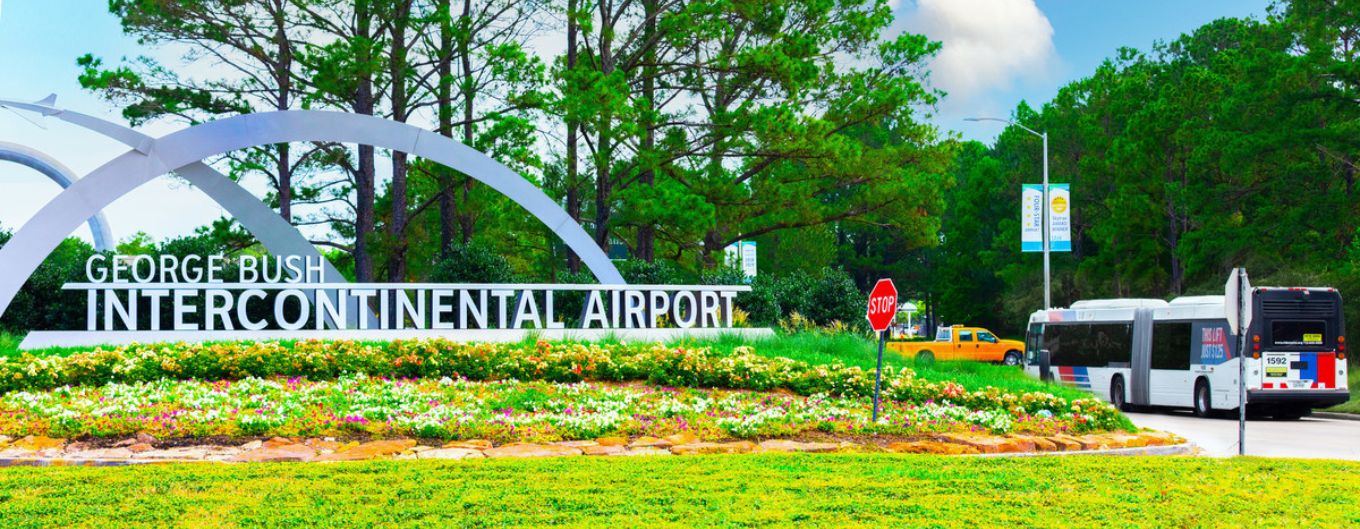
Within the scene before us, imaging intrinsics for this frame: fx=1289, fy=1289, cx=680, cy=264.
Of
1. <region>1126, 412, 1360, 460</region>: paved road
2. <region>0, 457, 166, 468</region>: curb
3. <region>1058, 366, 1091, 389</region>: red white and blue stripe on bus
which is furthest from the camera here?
<region>1058, 366, 1091, 389</region>: red white and blue stripe on bus

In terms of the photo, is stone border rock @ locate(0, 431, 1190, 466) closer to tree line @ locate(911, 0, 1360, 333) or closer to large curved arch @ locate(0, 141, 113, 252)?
tree line @ locate(911, 0, 1360, 333)

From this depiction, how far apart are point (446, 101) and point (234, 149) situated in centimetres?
1194

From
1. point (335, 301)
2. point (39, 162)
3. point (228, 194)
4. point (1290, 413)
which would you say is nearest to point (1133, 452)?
point (1290, 413)

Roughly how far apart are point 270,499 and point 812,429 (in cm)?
667

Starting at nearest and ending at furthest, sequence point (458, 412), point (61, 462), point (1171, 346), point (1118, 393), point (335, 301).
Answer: point (61, 462) < point (458, 412) < point (1171, 346) < point (335, 301) < point (1118, 393)

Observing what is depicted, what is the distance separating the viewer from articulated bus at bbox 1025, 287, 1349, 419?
2392cm

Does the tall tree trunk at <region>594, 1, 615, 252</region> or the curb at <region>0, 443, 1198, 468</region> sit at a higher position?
the tall tree trunk at <region>594, 1, 615, 252</region>

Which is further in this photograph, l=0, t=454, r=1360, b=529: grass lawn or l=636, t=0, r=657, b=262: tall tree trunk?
l=636, t=0, r=657, b=262: tall tree trunk

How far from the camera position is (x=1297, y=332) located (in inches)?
947

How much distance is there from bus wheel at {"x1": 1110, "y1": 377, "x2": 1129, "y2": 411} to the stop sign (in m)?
14.2

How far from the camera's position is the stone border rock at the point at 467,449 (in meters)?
12.2

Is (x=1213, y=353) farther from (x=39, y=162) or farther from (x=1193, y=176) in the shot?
(x=39, y=162)

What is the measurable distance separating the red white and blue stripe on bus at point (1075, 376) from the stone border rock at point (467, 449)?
15246 millimetres

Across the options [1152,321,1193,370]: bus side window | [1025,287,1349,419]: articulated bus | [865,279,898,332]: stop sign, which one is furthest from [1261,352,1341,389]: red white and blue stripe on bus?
[865,279,898,332]: stop sign
